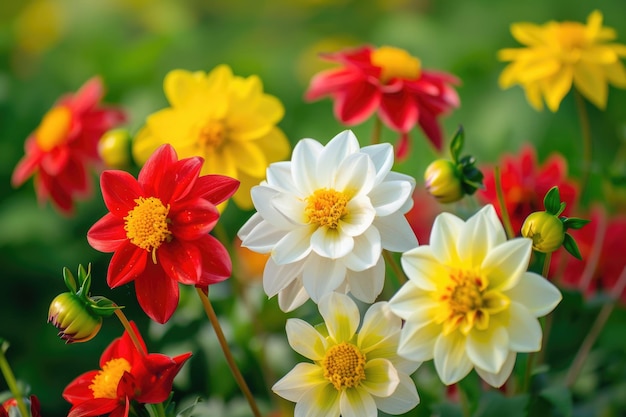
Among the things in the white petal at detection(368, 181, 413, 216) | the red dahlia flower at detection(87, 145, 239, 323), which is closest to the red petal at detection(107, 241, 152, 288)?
the red dahlia flower at detection(87, 145, 239, 323)

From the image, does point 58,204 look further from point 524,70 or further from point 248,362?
point 524,70

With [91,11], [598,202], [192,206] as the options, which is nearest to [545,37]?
[598,202]

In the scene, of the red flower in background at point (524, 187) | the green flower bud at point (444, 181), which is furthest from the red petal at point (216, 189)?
the red flower in background at point (524, 187)

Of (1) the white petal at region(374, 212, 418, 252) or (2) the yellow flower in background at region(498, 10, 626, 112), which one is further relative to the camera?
(2) the yellow flower in background at region(498, 10, 626, 112)

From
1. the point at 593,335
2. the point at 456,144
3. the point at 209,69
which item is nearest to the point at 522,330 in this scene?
the point at 456,144

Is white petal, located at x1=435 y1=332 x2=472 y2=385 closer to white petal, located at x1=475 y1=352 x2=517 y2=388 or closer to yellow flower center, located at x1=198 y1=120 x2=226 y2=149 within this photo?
white petal, located at x1=475 y1=352 x2=517 y2=388

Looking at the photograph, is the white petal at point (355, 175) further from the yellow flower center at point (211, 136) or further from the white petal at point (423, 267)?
the yellow flower center at point (211, 136)

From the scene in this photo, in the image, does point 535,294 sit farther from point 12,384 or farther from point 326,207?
point 12,384
